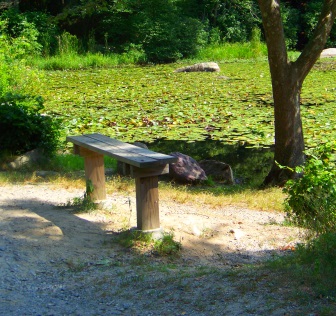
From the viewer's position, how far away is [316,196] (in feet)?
19.7

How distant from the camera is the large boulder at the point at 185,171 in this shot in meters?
9.69

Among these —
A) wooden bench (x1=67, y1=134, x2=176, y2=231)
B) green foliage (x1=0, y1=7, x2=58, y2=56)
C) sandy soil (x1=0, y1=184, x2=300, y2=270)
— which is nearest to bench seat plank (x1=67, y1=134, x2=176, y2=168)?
wooden bench (x1=67, y1=134, x2=176, y2=231)

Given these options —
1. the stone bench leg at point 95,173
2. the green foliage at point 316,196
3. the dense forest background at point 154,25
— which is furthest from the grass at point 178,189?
the dense forest background at point 154,25

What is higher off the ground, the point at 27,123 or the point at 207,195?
the point at 27,123

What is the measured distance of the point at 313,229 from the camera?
5332 millimetres

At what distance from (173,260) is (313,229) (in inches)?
48.0

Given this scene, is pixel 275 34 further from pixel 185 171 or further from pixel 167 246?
pixel 167 246

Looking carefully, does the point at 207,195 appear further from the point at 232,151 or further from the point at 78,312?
the point at 78,312

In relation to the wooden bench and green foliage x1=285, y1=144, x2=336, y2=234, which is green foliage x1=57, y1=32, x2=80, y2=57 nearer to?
the wooden bench

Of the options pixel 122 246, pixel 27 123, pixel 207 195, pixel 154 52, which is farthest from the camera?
pixel 154 52

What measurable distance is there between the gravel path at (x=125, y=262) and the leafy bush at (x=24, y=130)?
1533mm

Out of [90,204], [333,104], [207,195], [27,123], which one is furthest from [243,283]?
[333,104]

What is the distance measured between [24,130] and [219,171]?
3.12 m

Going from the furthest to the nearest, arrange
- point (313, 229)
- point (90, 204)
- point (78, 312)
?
point (90, 204)
point (313, 229)
point (78, 312)
